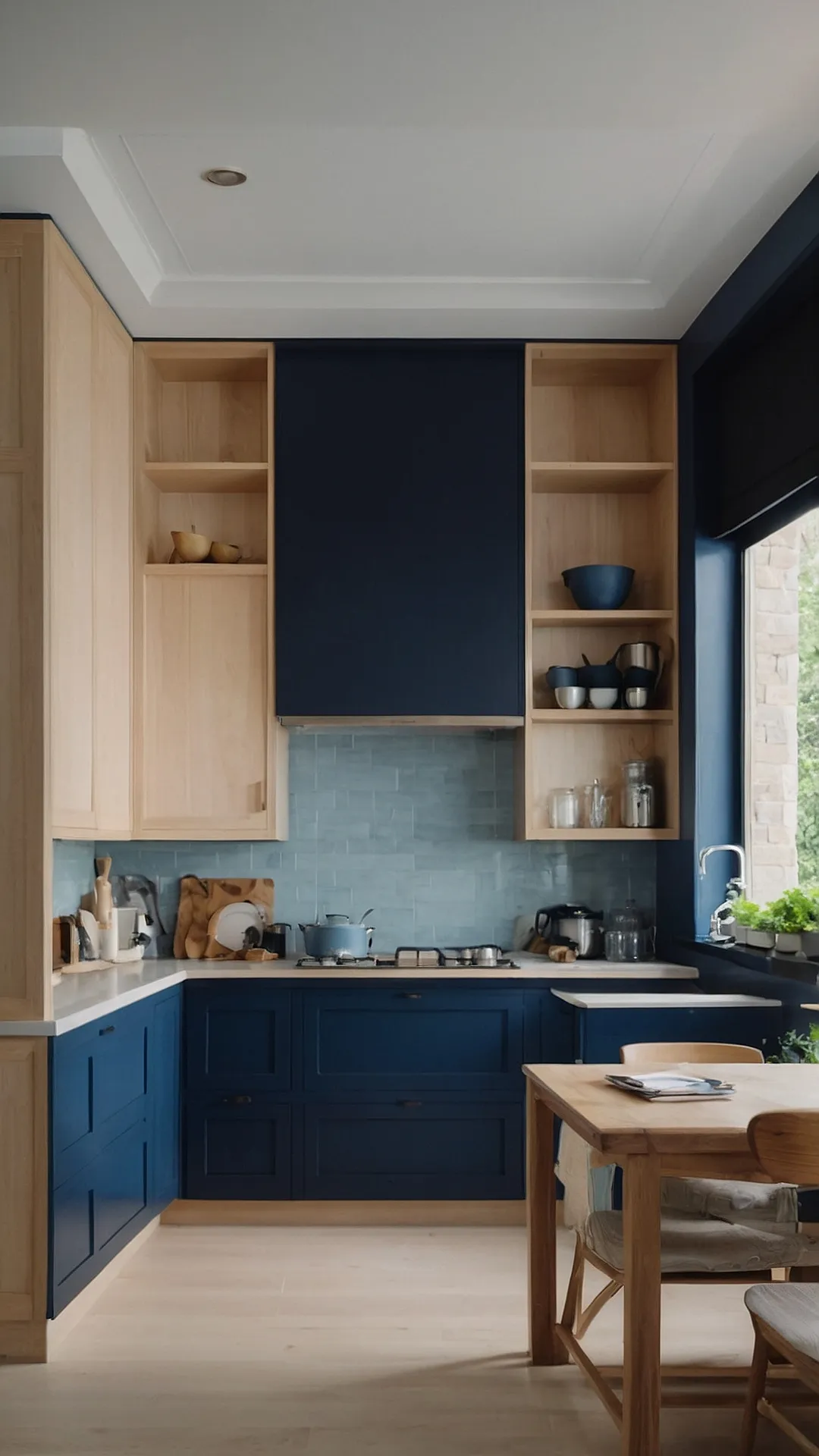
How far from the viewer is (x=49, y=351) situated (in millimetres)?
3471

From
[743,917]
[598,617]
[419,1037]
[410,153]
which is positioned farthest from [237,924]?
[410,153]

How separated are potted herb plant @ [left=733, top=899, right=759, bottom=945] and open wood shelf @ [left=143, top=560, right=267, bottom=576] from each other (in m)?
2.05

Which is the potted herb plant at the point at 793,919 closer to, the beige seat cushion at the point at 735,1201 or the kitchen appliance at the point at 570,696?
the beige seat cushion at the point at 735,1201

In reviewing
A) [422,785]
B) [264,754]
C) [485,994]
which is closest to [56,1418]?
[485,994]

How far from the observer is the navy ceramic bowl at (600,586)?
4.89 meters

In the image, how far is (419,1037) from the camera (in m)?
4.53

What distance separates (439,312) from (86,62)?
179 centimetres

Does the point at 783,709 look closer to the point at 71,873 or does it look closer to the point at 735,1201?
the point at 735,1201

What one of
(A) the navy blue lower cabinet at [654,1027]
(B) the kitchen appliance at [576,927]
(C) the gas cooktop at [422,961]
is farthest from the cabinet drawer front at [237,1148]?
(B) the kitchen appliance at [576,927]

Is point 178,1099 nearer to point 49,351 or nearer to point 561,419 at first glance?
point 49,351

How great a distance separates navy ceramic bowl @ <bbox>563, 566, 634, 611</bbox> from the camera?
489 cm

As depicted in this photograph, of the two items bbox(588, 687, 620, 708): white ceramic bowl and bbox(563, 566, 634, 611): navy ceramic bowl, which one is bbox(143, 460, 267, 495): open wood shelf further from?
bbox(588, 687, 620, 708): white ceramic bowl

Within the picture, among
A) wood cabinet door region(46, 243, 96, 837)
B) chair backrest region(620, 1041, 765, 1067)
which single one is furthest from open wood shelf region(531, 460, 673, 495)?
chair backrest region(620, 1041, 765, 1067)

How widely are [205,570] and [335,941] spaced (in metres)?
1.44
